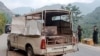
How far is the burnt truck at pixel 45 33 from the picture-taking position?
12.0 meters

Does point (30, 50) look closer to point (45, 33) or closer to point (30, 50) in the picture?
point (30, 50)

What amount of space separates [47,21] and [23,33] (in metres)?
1.44

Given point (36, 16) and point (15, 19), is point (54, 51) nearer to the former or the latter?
point (36, 16)

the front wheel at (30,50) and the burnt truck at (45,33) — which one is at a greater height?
the burnt truck at (45,33)

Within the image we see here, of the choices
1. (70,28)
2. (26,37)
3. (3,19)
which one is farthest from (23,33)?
(3,19)

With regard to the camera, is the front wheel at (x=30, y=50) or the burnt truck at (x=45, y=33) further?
the front wheel at (x=30, y=50)

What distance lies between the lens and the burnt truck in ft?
39.3

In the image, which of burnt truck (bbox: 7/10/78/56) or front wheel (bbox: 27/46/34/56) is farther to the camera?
front wheel (bbox: 27/46/34/56)

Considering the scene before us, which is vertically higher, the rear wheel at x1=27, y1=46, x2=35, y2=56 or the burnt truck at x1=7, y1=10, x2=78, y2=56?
the burnt truck at x1=7, y1=10, x2=78, y2=56

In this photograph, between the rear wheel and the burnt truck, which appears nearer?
the burnt truck

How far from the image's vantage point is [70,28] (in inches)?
535

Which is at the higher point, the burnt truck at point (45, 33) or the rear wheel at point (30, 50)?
the burnt truck at point (45, 33)

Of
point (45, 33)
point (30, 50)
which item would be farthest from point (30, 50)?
point (45, 33)

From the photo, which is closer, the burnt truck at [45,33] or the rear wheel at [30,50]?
the burnt truck at [45,33]
